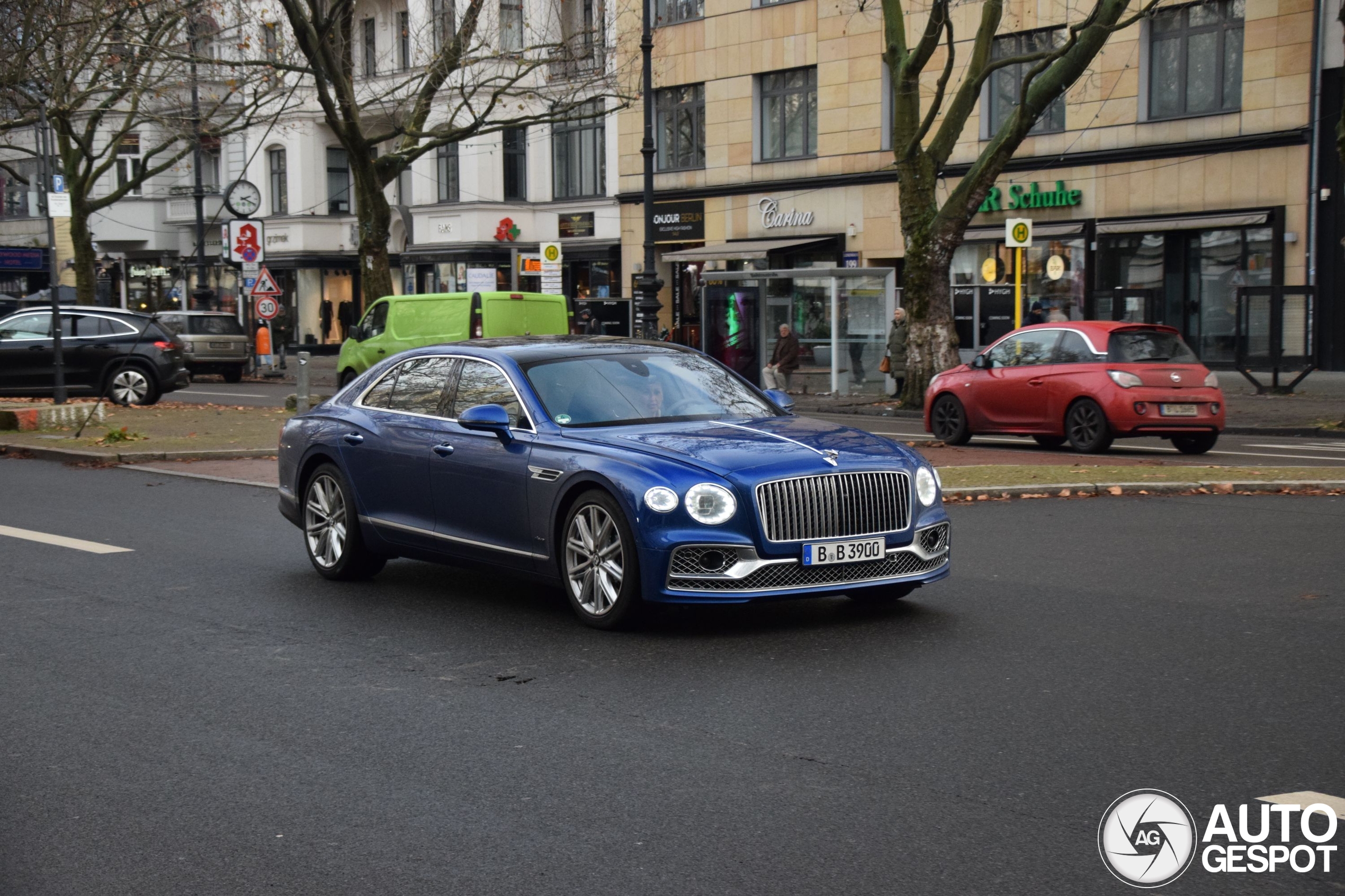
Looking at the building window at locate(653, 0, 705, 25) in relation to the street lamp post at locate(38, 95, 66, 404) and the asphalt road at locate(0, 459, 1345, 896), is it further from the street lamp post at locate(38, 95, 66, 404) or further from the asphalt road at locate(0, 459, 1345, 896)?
the asphalt road at locate(0, 459, 1345, 896)

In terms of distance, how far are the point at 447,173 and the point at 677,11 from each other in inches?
491

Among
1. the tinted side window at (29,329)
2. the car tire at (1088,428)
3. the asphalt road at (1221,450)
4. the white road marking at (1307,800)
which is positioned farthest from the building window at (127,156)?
the white road marking at (1307,800)

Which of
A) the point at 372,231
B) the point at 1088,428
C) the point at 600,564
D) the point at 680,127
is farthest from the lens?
the point at 680,127

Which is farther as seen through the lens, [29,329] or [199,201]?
[199,201]

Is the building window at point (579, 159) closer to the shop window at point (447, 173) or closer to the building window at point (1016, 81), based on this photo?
the shop window at point (447, 173)

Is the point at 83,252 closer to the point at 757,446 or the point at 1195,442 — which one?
the point at 1195,442

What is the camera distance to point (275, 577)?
395 inches

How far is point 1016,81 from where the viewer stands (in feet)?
117

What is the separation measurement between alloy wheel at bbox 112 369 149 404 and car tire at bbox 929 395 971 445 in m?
14.1

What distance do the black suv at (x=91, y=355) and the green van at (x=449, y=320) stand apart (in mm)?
3460

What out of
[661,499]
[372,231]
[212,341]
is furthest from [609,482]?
[212,341]

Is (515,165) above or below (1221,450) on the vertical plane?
above

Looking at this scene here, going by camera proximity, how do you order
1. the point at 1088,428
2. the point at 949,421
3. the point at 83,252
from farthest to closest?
1. the point at 83,252
2. the point at 949,421
3. the point at 1088,428

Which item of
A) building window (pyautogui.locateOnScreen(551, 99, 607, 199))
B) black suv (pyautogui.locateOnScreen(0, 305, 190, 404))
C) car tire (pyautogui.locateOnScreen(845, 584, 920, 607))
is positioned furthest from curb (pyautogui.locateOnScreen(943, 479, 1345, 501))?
building window (pyautogui.locateOnScreen(551, 99, 607, 199))
